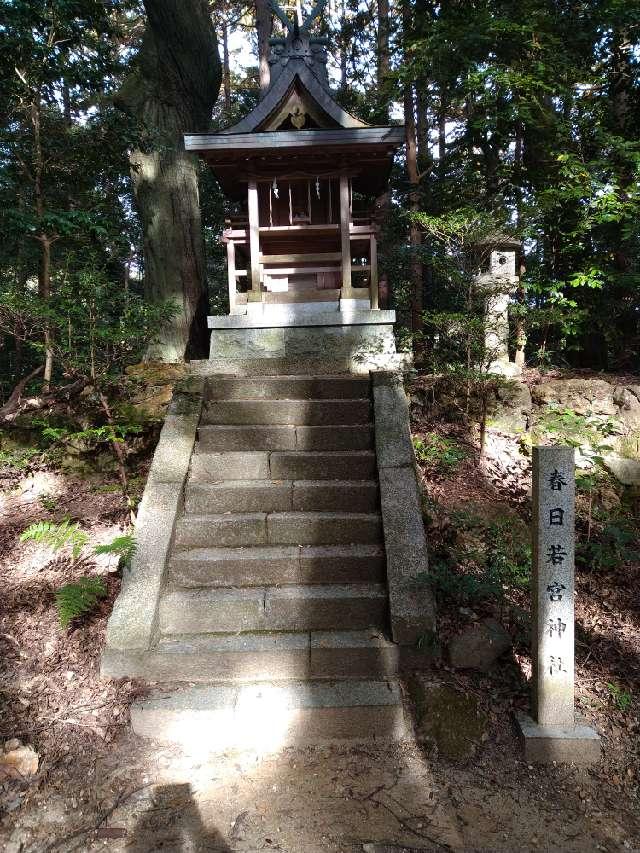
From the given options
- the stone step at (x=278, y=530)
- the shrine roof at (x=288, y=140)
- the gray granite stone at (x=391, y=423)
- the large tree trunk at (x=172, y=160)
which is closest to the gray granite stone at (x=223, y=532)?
the stone step at (x=278, y=530)

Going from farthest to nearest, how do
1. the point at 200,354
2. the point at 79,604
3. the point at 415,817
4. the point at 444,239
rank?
the point at 200,354 < the point at 444,239 < the point at 79,604 < the point at 415,817

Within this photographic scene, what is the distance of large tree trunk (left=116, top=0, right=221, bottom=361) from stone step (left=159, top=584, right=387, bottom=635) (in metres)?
5.21

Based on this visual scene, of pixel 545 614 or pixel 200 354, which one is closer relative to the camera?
pixel 545 614

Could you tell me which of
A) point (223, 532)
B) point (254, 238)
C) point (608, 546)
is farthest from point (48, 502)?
point (608, 546)

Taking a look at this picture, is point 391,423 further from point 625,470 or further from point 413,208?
point 413,208

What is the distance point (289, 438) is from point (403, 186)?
7.09 metres

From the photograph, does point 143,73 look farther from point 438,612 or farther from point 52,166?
point 438,612

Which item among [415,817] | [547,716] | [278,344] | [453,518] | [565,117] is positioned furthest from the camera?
[565,117]

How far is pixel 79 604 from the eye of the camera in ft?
11.9

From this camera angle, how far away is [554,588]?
3086 mm

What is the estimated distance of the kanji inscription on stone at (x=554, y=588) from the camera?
10.0 ft

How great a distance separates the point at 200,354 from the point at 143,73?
4416mm

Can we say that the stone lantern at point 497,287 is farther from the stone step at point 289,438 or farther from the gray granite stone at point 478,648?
the gray granite stone at point 478,648

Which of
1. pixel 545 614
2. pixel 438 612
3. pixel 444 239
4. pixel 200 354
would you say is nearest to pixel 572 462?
pixel 545 614
